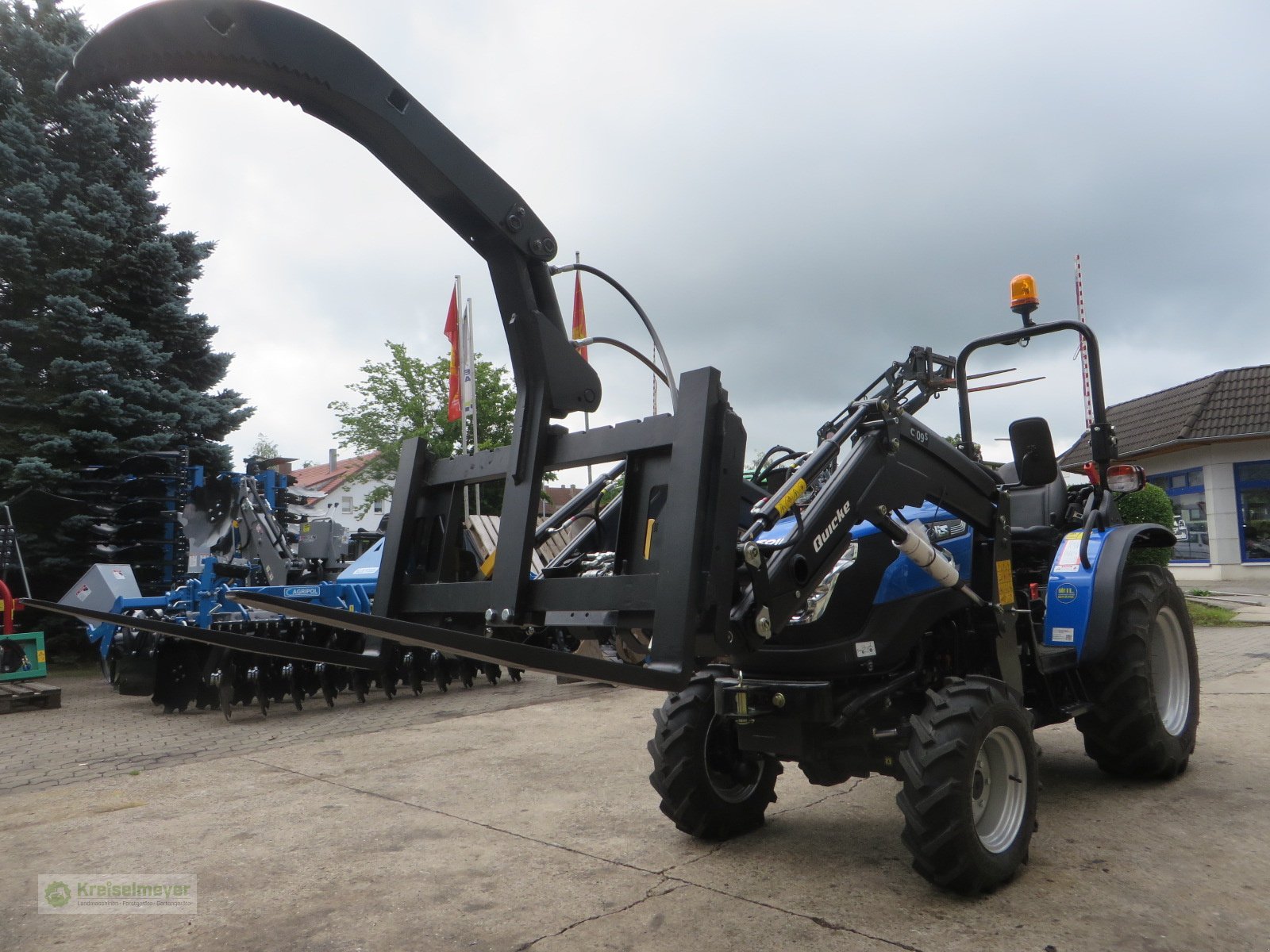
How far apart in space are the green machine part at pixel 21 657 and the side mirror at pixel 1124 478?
30.8 ft

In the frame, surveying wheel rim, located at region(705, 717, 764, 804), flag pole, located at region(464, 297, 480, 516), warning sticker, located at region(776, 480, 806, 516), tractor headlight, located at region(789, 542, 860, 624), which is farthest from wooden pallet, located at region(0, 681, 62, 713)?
warning sticker, located at region(776, 480, 806, 516)

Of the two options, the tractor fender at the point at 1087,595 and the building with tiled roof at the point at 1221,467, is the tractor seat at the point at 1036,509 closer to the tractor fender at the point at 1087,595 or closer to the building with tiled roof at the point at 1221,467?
the tractor fender at the point at 1087,595

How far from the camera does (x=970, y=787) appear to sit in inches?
122

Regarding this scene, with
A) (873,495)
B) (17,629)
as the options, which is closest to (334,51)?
(873,495)

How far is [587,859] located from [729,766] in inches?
27.6

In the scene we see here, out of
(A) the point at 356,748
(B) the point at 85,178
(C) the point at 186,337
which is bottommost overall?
(A) the point at 356,748

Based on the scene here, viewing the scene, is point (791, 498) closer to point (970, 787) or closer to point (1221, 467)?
point (970, 787)

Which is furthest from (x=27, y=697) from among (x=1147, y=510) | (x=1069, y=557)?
(x=1147, y=510)

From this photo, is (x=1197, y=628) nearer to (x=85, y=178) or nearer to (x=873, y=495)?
(x=873, y=495)

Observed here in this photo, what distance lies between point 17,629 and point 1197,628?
1455cm

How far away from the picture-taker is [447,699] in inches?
337

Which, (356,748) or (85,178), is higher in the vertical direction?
(85,178)

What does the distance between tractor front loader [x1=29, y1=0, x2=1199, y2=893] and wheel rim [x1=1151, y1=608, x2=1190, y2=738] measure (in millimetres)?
15

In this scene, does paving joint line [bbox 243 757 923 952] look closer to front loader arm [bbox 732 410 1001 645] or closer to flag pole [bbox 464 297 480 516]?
front loader arm [bbox 732 410 1001 645]
